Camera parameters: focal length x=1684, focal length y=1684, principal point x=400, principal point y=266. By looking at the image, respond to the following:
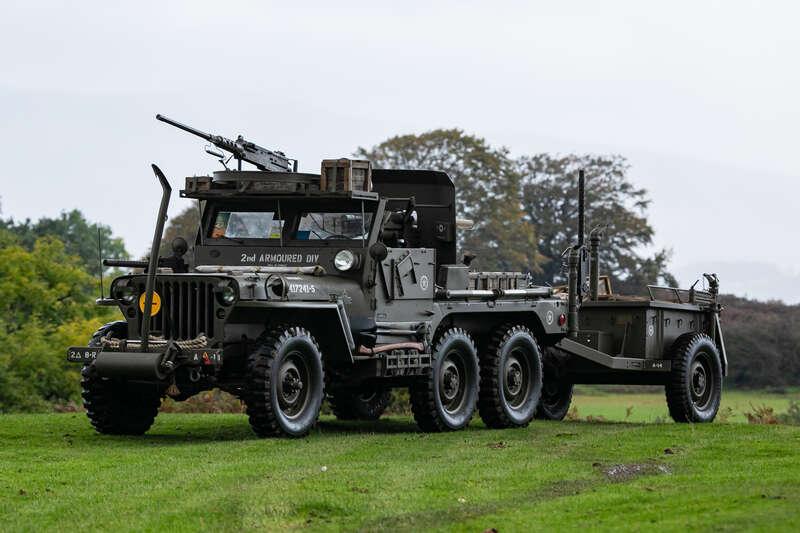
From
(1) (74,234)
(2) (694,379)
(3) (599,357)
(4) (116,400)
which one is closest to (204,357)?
(4) (116,400)

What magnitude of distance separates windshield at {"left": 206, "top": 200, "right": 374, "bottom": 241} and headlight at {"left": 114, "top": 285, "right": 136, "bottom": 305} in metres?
2.06

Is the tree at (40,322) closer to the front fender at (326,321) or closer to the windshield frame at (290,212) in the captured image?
the windshield frame at (290,212)

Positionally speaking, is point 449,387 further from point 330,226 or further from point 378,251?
point 330,226

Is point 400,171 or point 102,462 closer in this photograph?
point 102,462

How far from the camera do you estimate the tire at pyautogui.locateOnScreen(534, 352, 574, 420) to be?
23.6m

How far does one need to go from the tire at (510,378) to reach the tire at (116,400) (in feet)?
13.6

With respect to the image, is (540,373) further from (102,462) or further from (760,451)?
(102,462)

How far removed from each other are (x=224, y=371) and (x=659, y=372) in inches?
294

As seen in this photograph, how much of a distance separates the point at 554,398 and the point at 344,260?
6163mm

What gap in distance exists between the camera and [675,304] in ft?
76.0

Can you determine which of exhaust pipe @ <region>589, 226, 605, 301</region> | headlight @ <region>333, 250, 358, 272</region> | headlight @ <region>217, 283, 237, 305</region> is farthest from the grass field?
exhaust pipe @ <region>589, 226, 605, 301</region>

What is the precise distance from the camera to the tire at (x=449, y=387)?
19.4m

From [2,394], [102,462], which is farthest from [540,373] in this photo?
[2,394]

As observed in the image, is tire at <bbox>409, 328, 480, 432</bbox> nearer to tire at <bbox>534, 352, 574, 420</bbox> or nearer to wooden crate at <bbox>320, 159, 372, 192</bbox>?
wooden crate at <bbox>320, 159, 372, 192</bbox>
